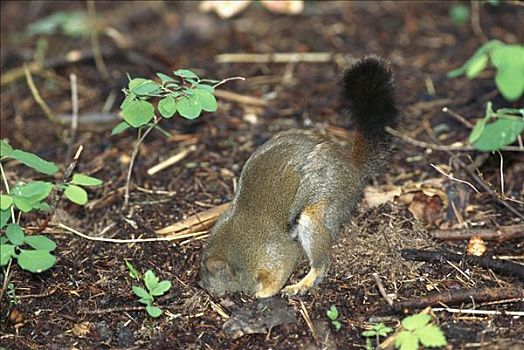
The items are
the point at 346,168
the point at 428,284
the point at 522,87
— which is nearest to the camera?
the point at 522,87

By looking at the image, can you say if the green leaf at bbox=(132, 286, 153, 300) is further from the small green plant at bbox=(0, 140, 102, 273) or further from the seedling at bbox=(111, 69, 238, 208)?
the seedling at bbox=(111, 69, 238, 208)

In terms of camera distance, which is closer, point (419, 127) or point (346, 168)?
point (346, 168)

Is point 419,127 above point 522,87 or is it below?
below

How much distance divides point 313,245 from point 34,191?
4.75ft

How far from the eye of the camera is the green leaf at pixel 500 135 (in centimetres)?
348

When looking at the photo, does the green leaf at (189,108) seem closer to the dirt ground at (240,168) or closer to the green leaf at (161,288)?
the green leaf at (161,288)

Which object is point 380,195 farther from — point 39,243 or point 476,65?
point 39,243

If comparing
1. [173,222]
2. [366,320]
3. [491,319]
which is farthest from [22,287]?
[491,319]

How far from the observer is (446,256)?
13.8 ft

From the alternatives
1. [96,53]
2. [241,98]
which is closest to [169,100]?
[241,98]

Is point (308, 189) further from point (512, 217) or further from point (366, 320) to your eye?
point (512, 217)

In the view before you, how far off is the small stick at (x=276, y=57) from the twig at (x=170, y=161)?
1643mm

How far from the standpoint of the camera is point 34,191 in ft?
12.1

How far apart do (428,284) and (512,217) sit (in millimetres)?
903
